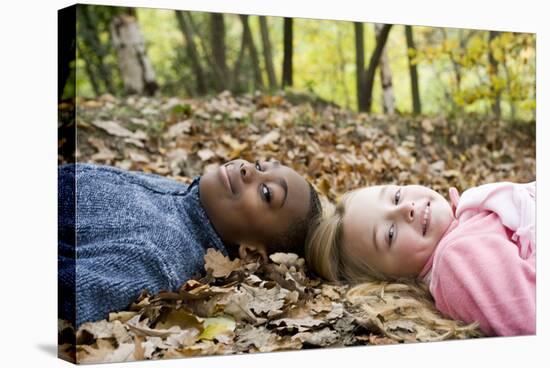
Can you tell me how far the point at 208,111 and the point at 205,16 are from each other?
19.1 inches

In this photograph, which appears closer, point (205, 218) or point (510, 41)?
point (205, 218)

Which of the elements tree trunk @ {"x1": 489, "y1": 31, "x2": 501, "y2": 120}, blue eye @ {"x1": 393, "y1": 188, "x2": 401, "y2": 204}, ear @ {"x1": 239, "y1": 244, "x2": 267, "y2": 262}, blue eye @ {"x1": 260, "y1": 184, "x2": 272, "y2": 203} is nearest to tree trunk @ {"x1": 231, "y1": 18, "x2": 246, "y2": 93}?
blue eye @ {"x1": 260, "y1": 184, "x2": 272, "y2": 203}

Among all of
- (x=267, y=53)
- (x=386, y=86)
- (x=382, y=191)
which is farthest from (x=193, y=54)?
(x=382, y=191)

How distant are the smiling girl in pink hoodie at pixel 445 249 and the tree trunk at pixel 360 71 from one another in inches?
20.3

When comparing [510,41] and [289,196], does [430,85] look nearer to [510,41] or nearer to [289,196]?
[510,41]

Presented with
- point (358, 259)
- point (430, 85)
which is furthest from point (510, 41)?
point (358, 259)

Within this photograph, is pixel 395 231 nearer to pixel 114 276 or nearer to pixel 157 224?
pixel 157 224

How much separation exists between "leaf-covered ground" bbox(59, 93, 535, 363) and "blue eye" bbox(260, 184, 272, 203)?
7.7 inches

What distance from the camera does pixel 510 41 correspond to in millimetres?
4973

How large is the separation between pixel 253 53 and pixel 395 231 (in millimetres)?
1113

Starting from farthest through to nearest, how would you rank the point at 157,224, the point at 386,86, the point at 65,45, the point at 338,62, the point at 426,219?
1. the point at 386,86
2. the point at 338,62
3. the point at 426,219
4. the point at 157,224
5. the point at 65,45

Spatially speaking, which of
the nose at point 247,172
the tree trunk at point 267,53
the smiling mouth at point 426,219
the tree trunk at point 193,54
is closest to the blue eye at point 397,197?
the smiling mouth at point 426,219

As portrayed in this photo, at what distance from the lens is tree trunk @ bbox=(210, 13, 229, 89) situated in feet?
14.7

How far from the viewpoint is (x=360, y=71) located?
4.78 metres
